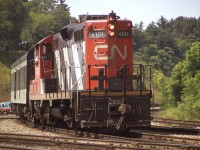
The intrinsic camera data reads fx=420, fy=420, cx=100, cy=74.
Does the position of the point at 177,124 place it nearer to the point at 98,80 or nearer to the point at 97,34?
the point at 98,80

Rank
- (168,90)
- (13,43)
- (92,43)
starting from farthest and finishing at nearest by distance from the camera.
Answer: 1. (13,43)
2. (168,90)
3. (92,43)

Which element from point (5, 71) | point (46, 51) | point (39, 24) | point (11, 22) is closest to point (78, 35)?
point (46, 51)

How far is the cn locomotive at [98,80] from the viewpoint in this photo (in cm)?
1359

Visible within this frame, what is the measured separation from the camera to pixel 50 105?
16.3 m

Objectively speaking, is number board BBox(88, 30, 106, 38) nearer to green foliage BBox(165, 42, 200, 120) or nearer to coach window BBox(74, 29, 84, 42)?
coach window BBox(74, 29, 84, 42)

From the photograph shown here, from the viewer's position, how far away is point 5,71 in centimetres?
6719

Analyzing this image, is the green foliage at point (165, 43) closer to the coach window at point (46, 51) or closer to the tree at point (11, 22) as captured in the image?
the tree at point (11, 22)

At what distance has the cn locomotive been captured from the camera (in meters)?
13.6

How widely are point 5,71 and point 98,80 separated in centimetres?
5521

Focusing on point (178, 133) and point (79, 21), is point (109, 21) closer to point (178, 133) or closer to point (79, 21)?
point (79, 21)

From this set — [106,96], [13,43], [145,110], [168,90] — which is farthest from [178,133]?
[13,43]

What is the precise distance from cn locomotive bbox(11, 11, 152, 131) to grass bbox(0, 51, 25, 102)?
1580 inches

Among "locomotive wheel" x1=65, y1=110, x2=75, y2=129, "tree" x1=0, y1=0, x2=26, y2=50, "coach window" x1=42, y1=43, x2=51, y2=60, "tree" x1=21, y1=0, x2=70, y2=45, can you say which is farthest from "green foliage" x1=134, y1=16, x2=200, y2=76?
"locomotive wheel" x1=65, y1=110, x2=75, y2=129

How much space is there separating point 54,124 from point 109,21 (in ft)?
18.6
